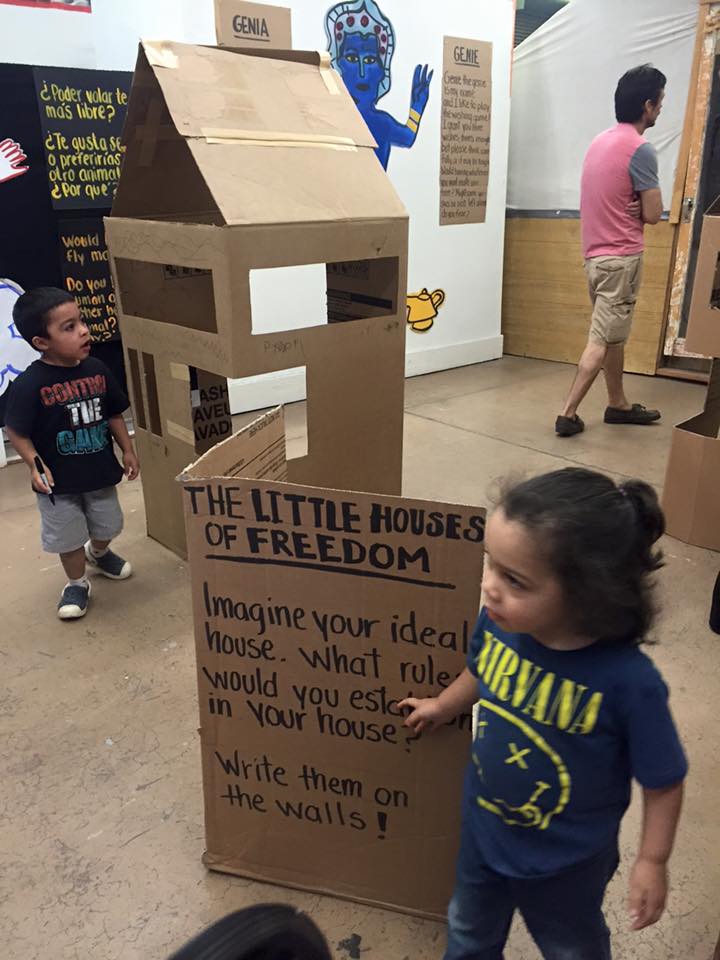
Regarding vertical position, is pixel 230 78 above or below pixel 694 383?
above

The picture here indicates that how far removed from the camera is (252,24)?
3.56 metres

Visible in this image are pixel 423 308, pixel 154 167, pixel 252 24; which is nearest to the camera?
pixel 154 167

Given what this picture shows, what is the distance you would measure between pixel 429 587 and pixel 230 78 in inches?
67.2

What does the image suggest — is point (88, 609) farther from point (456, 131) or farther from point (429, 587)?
point (456, 131)

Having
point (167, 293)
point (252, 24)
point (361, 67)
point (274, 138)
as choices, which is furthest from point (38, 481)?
point (361, 67)

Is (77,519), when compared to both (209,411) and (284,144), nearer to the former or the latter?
(209,411)

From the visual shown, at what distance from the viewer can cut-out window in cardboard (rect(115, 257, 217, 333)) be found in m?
2.46

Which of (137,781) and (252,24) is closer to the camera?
(137,781)

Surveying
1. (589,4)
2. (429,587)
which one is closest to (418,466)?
(429,587)

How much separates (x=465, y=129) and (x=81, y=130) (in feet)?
8.09

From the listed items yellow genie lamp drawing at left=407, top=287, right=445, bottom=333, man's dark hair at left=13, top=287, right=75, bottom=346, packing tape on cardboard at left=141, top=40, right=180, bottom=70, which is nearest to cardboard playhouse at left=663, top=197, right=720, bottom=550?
packing tape on cardboard at left=141, top=40, right=180, bottom=70

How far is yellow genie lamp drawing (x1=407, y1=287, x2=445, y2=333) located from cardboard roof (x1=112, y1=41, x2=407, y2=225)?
2482 mm

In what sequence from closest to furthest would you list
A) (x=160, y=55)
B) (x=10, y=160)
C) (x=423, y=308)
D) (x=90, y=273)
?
(x=160, y=55) → (x=10, y=160) → (x=90, y=273) → (x=423, y=308)

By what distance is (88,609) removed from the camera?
2.29 m
